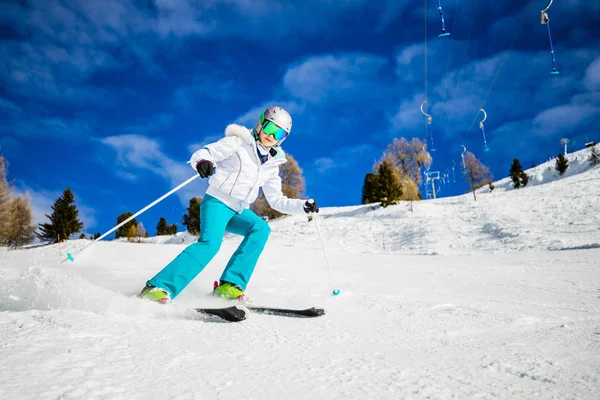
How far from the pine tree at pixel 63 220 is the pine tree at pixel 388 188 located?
140ft

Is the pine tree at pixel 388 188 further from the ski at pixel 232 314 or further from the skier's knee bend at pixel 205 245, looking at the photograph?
the ski at pixel 232 314

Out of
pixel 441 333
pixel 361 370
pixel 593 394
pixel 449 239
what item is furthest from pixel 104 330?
pixel 449 239

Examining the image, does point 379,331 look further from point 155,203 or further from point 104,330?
point 155,203

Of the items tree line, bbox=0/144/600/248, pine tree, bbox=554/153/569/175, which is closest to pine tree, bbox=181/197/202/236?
tree line, bbox=0/144/600/248

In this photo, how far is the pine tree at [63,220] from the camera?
45.1 meters

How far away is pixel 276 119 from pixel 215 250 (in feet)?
5.06

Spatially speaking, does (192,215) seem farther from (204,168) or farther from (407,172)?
(204,168)

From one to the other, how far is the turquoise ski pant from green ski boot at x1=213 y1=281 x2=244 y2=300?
1.8 inches

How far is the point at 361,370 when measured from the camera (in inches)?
49.3

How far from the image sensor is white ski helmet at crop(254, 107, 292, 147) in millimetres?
3525

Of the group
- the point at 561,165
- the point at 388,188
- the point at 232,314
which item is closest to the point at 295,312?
the point at 232,314

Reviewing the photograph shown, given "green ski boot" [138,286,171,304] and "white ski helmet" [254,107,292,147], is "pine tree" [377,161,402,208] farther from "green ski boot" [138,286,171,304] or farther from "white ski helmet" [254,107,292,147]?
"green ski boot" [138,286,171,304]

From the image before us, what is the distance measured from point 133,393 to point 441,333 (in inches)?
63.7

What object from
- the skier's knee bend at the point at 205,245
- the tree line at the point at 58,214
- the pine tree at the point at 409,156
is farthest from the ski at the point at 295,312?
the pine tree at the point at 409,156
